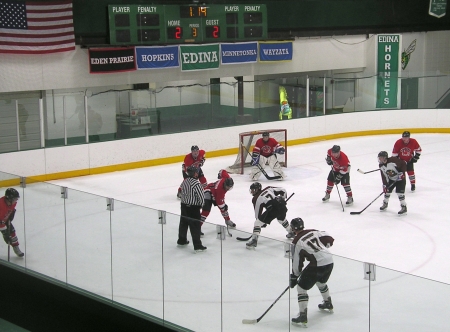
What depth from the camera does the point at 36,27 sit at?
13797 mm

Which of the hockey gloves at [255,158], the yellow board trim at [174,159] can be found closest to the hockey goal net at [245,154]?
the hockey gloves at [255,158]

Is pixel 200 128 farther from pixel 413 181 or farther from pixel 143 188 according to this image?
pixel 413 181

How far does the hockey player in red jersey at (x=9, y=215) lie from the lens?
25.1 ft

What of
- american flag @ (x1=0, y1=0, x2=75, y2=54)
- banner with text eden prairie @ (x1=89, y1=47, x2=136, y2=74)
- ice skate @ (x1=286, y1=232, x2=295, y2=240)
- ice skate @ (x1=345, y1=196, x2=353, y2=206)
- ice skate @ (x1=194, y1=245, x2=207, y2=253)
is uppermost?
american flag @ (x1=0, y1=0, x2=75, y2=54)

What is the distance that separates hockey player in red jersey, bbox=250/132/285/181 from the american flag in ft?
13.6

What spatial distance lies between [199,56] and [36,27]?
12.3 ft

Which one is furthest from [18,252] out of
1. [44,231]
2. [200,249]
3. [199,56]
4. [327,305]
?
[199,56]

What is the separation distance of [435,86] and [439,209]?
7.43m

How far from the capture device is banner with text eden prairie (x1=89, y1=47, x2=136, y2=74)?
14750 millimetres

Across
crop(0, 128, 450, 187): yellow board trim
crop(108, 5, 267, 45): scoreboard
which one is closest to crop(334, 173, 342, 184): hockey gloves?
crop(0, 128, 450, 187): yellow board trim

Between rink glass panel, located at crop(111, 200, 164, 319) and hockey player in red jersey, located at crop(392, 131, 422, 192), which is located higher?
hockey player in red jersey, located at crop(392, 131, 422, 192)

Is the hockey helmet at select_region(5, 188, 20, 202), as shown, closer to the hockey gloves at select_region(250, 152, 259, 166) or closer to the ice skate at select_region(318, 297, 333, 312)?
the ice skate at select_region(318, 297, 333, 312)

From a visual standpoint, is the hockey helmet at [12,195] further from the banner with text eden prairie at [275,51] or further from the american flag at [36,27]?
the banner with text eden prairie at [275,51]

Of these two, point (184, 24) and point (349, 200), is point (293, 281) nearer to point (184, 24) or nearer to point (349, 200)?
point (349, 200)
